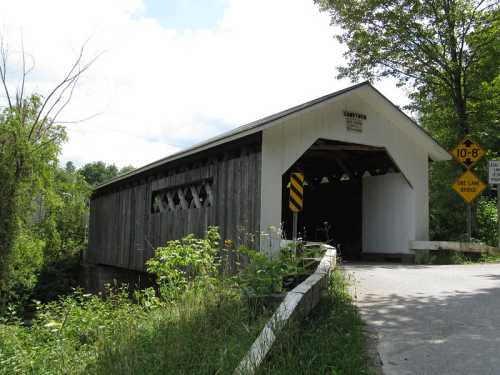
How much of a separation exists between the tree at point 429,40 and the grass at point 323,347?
12.1m

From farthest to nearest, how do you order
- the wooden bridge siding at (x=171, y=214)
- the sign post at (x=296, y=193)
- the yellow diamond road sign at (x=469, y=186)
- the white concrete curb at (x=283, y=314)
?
the yellow diamond road sign at (x=469, y=186) → the wooden bridge siding at (x=171, y=214) → the sign post at (x=296, y=193) → the white concrete curb at (x=283, y=314)

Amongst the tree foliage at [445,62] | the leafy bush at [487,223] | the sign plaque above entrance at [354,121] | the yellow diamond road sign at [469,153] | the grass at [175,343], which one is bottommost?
the grass at [175,343]

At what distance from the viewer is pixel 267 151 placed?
28.8ft

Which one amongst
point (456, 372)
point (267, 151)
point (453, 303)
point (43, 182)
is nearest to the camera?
point (456, 372)

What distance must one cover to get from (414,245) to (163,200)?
21.3 ft

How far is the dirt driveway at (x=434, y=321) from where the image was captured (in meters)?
3.26

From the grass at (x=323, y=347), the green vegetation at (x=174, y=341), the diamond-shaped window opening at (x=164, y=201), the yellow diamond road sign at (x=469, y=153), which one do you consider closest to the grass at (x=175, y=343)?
the green vegetation at (x=174, y=341)

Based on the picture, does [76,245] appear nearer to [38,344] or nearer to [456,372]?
[38,344]

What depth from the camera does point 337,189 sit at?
13.8m

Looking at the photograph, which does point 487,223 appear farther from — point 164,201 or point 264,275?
point 264,275

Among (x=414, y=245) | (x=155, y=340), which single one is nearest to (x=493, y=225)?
(x=414, y=245)

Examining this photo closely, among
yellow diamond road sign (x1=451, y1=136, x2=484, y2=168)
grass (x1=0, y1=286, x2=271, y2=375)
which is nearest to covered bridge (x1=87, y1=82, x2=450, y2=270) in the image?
yellow diamond road sign (x1=451, y1=136, x2=484, y2=168)

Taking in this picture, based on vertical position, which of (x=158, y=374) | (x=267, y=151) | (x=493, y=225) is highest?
(x=267, y=151)

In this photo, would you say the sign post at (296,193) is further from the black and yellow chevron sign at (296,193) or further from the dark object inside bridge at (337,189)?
the dark object inside bridge at (337,189)
